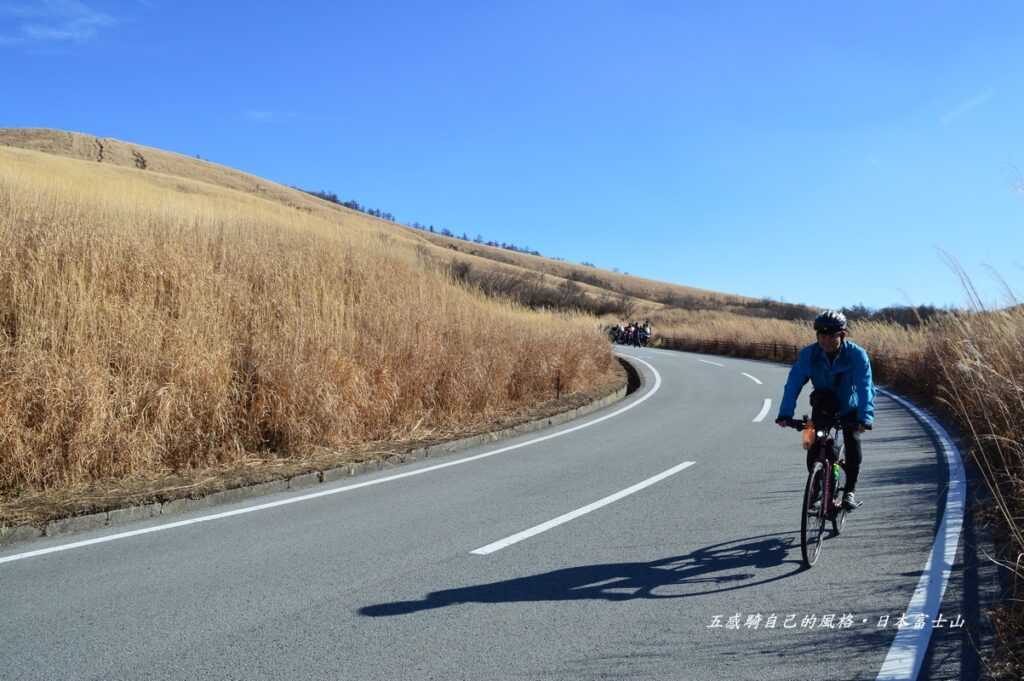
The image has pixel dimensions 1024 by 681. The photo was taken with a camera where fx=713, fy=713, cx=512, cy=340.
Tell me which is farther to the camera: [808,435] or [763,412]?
[763,412]

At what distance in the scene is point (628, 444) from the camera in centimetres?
1066

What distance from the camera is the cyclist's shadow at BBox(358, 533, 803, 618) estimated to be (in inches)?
176

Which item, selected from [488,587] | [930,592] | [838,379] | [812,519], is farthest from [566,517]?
[930,592]

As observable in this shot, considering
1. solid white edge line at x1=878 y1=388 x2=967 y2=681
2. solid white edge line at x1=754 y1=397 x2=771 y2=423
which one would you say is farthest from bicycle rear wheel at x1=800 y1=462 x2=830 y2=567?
solid white edge line at x1=754 y1=397 x2=771 y2=423

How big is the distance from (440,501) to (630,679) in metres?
3.88

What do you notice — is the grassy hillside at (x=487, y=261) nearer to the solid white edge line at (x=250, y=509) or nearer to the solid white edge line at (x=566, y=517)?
the solid white edge line at (x=250, y=509)

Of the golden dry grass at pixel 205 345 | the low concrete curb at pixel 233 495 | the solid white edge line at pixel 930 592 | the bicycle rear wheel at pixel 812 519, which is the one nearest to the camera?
the solid white edge line at pixel 930 592

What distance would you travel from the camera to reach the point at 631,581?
4781 millimetres

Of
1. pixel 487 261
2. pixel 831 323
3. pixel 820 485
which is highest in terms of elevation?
pixel 487 261

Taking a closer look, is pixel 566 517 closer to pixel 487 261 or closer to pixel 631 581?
pixel 631 581

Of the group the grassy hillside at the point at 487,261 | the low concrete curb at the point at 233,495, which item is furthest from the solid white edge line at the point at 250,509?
the grassy hillside at the point at 487,261

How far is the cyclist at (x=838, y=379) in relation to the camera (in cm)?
552

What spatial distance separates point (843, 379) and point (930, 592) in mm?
1678

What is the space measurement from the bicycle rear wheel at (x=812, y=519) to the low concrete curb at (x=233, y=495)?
17.1ft
